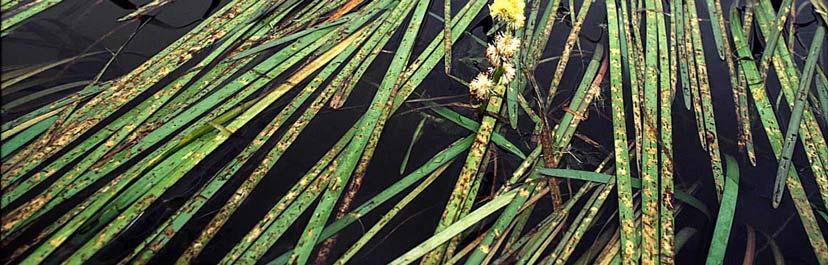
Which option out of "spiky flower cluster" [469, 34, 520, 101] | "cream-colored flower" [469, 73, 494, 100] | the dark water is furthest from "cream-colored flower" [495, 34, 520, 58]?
the dark water

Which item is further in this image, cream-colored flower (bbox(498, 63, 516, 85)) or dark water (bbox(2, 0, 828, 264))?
cream-colored flower (bbox(498, 63, 516, 85))

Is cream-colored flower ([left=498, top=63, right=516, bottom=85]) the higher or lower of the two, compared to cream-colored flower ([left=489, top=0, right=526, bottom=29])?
lower

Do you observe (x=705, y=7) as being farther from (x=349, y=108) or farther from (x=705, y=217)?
(x=349, y=108)

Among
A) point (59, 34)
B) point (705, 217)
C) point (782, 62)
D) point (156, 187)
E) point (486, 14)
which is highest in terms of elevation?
point (59, 34)

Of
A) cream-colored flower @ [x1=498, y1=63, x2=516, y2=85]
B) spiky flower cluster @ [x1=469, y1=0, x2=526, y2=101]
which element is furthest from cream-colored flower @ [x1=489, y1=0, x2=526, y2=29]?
cream-colored flower @ [x1=498, y1=63, x2=516, y2=85]

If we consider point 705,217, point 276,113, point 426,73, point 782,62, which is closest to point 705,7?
point 782,62

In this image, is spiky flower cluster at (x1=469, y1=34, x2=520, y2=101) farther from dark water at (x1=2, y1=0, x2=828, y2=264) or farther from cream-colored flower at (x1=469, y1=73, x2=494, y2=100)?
dark water at (x1=2, y1=0, x2=828, y2=264)

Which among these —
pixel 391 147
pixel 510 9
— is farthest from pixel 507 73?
pixel 391 147

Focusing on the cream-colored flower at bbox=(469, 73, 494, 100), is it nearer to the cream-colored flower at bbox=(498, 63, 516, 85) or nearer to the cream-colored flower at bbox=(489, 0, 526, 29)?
the cream-colored flower at bbox=(498, 63, 516, 85)

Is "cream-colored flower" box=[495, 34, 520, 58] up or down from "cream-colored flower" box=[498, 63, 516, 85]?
up
